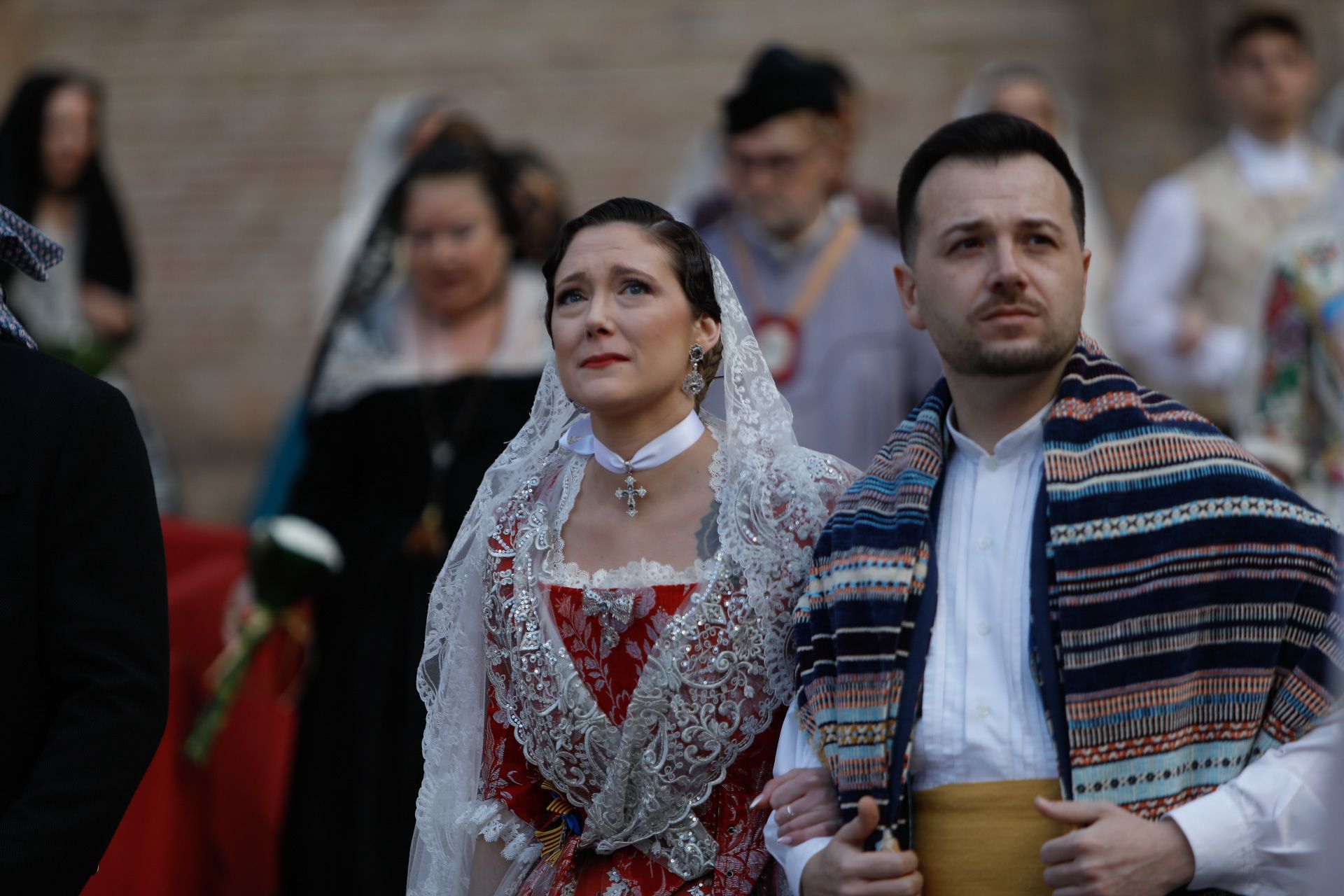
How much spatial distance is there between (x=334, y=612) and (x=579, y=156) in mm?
4301

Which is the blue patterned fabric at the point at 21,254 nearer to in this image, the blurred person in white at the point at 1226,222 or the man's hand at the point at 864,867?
the man's hand at the point at 864,867

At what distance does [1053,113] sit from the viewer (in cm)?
648

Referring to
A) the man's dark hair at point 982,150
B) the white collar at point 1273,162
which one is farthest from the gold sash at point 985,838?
the white collar at point 1273,162

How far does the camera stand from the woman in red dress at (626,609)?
9.90 ft

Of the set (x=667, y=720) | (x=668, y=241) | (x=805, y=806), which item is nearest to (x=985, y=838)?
(x=805, y=806)

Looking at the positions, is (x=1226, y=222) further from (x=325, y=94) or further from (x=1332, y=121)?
(x=325, y=94)

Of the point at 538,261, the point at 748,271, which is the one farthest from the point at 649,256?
the point at 538,261

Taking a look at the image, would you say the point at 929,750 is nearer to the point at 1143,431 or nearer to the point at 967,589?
the point at 967,589

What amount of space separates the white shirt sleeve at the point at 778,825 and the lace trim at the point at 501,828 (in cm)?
47

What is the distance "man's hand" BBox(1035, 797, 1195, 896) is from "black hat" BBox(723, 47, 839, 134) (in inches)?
127

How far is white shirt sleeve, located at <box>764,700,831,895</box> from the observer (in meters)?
2.78

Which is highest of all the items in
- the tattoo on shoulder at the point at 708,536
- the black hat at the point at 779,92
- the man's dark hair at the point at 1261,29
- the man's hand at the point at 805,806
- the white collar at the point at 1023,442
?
the man's dark hair at the point at 1261,29

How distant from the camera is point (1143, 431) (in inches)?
108

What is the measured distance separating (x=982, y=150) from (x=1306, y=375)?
2.33 metres
